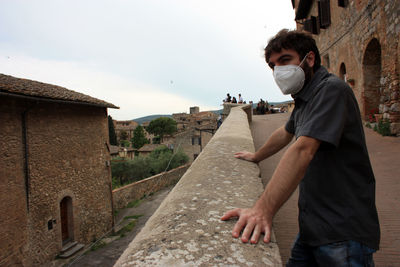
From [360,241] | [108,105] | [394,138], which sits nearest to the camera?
[360,241]

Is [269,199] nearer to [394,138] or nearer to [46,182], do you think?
[394,138]

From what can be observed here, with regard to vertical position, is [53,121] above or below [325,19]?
below

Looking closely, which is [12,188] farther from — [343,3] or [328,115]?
[343,3]

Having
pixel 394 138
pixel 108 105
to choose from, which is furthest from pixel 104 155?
pixel 394 138

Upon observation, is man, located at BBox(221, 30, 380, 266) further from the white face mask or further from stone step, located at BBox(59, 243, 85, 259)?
stone step, located at BBox(59, 243, 85, 259)

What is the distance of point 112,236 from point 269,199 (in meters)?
13.0

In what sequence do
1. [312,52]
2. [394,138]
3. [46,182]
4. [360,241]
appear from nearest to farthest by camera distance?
[360,241]
[312,52]
[394,138]
[46,182]

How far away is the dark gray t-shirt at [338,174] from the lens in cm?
114

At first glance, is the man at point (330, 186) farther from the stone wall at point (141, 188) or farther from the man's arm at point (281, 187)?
the stone wall at point (141, 188)

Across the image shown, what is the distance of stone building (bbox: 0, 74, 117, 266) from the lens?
745 cm

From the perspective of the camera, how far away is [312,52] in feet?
4.84

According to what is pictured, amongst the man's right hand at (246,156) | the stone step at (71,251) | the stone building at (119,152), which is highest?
the man's right hand at (246,156)

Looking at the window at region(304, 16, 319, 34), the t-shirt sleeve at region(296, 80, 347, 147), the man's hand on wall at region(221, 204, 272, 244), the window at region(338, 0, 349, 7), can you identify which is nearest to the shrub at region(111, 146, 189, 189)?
the window at region(304, 16, 319, 34)

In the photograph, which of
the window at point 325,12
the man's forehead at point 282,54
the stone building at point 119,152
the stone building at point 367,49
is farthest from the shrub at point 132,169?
the man's forehead at point 282,54
